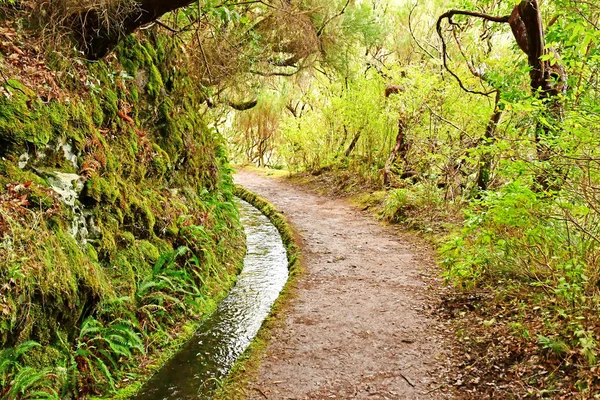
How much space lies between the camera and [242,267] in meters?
7.52

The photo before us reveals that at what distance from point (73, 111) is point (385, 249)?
5671mm

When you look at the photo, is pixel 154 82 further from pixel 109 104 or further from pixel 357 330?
pixel 357 330

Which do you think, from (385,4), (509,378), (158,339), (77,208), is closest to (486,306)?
(509,378)

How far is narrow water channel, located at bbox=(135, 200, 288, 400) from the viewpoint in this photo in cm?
404

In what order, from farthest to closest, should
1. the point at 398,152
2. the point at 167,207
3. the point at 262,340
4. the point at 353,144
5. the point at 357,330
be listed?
1. the point at 353,144
2. the point at 398,152
3. the point at 167,207
4. the point at 357,330
5. the point at 262,340

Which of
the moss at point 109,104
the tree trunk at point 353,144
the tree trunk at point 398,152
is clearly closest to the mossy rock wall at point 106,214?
the moss at point 109,104

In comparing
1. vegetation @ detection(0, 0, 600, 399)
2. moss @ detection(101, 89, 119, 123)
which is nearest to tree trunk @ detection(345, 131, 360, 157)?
vegetation @ detection(0, 0, 600, 399)

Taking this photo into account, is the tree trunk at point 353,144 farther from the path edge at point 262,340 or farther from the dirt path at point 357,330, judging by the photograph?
the dirt path at point 357,330

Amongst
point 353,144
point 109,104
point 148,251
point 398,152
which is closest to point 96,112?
point 109,104

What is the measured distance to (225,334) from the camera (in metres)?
5.13

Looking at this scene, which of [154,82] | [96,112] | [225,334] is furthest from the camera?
[154,82]

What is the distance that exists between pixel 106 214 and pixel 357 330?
3.40 m

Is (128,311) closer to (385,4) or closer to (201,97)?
(201,97)

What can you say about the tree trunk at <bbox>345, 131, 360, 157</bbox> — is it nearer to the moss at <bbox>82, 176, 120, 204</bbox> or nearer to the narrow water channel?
the narrow water channel
